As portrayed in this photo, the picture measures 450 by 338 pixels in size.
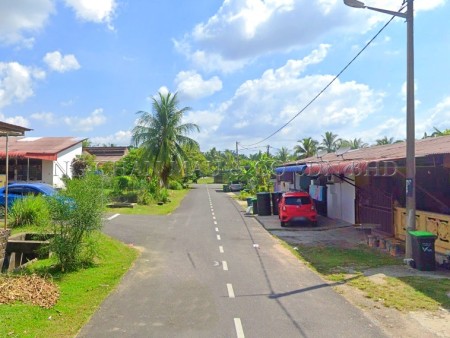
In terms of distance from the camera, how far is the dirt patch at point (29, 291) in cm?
822

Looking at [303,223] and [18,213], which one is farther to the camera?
[303,223]

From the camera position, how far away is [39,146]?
3897 cm

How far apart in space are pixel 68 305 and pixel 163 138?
113 feet

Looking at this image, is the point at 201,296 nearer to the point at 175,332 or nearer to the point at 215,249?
the point at 175,332

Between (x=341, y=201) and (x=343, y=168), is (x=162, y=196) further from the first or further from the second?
(x=343, y=168)

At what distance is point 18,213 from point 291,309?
13794 millimetres

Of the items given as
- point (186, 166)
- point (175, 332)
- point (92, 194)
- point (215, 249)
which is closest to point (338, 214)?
point (215, 249)

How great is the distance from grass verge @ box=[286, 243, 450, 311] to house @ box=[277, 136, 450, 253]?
65.5 inches

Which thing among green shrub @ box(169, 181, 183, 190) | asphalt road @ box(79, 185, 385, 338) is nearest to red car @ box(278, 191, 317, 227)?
asphalt road @ box(79, 185, 385, 338)

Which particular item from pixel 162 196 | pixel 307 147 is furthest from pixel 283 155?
pixel 162 196

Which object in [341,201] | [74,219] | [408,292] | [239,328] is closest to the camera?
[239,328]

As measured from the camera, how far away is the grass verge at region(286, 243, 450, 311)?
844cm

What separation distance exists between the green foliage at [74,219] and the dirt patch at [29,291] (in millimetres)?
1520

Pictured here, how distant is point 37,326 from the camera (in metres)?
6.96
